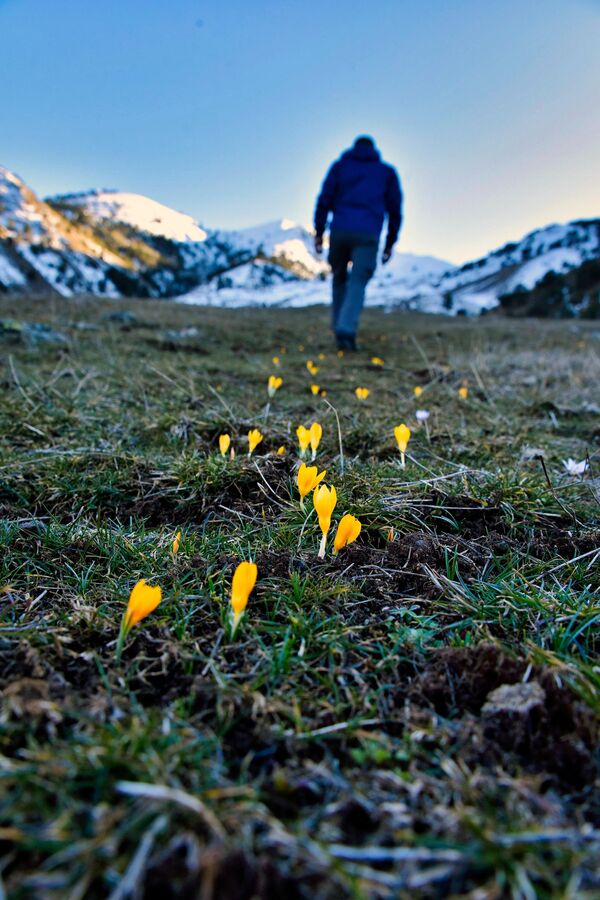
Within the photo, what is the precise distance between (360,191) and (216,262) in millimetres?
114495

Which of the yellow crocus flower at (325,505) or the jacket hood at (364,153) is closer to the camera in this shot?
the yellow crocus flower at (325,505)

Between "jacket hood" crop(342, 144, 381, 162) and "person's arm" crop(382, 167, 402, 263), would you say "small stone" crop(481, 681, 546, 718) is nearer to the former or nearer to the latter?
"person's arm" crop(382, 167, 402, 263)

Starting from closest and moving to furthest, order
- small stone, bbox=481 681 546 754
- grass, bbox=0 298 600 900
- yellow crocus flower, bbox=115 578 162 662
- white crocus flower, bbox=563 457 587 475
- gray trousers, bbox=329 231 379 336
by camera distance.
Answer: grass, bbox=0 298 600 900 → small stone, bbox=481 681 546 754 → yellow crocus flower, bbox=115 578 162 662 → white crocus flower, bbox=563 457 587 475 → gray trousers, bbox=329 231 379 336

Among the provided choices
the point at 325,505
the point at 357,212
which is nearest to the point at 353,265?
the point at 357,212

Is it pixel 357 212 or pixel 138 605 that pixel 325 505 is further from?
pixel 357 212

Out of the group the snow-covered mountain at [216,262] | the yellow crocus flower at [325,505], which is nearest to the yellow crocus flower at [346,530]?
the yellow crocus flower at [325,505]

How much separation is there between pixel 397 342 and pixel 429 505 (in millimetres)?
8031

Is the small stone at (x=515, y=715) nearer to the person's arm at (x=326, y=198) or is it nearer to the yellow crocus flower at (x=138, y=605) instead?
the yellow crocus flower at (x=138, y=605)

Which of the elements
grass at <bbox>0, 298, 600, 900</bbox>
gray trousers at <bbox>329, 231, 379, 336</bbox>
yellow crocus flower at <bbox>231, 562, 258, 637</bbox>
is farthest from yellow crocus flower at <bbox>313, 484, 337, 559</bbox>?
gray trousers at <bbox>329, 231, 379, 336</bbox>

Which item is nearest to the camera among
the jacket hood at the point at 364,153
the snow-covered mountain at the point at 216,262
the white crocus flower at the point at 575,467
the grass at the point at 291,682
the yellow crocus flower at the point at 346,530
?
the grass at the point at 291,682

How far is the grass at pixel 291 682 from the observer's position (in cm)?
54

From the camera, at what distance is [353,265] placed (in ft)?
22.7

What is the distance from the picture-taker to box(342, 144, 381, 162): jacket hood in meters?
7.00

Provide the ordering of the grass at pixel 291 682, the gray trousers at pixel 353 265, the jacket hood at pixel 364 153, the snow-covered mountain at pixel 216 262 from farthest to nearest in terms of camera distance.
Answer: the snow-covered mountain at pixel 216 262, the jacket hood at pixel 364 153, the gray trousers at pixel 353 265, the grass at pixel 291 682
